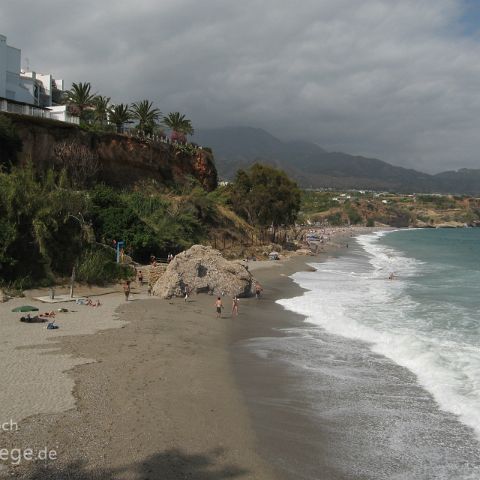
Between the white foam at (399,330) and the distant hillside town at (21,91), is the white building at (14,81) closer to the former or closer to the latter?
the distant hillside town at (21,91)

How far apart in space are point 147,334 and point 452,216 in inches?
7917

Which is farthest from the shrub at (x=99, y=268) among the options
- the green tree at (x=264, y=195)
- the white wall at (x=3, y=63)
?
the green tree at (x=264, y=195)

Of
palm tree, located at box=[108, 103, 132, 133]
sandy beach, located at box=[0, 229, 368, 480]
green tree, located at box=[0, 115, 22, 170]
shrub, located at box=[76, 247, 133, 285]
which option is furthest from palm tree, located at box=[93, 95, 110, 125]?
sandy beach, located at box=[0, 229, 368, 480]

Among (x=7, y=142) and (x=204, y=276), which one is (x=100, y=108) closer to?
(x=7, y=142)

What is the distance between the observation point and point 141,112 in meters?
49.7

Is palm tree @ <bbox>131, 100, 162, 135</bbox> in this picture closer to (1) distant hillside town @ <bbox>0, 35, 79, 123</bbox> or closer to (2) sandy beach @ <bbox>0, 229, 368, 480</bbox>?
(1) distant hillside town @ <bbox>0, 35, 79, 123</bbox>

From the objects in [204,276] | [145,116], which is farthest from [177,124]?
[204,276]

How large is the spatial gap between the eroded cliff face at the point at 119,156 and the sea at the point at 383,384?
23942mm

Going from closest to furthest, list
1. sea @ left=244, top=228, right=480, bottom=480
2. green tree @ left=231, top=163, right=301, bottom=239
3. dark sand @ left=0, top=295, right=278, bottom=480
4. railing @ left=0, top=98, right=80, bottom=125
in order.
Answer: dark sand @ left=0, top=295, right=278, bottom=480, sea @ left=244, top=228, right=480, bottom=480, railing @ left=0, top=98, right=80, bottom=125, green tree @ left=231, top=163, right=301, bottom=239

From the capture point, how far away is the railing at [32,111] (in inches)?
1454

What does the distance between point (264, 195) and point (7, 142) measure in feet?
93.2

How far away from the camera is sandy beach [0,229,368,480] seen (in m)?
8.20

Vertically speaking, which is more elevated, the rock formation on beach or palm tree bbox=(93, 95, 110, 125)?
palm tree bbox=(93, 95, 110, 125)

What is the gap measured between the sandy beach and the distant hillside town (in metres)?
25.0
